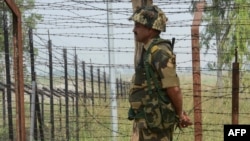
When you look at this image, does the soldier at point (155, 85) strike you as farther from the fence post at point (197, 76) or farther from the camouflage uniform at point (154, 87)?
the fence post at point (197, 76)

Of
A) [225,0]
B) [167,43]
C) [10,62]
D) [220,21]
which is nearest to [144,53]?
[167,43]

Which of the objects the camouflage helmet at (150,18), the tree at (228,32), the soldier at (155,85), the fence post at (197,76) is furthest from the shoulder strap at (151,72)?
the tree at (228,32)

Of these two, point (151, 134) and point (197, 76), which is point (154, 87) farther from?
point (197, 76)

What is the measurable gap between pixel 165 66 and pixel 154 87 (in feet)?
Answer: 0.55

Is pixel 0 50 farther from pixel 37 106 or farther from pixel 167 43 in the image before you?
pixel 167 43

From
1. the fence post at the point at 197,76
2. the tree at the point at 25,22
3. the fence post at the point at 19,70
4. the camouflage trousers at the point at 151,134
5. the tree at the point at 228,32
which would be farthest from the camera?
the tree at the point at 228,32

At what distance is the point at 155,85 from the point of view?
9.67 feet

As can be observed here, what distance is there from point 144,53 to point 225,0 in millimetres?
4106

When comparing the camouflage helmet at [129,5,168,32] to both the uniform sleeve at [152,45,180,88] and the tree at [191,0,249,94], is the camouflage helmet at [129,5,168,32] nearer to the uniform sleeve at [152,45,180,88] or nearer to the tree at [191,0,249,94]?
the uniform sleeve at [152,45,180,88]

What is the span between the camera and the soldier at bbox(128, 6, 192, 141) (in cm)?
289

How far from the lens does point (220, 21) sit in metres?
7.91

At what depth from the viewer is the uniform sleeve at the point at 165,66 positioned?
287cm

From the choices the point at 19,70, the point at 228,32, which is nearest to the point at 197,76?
the point at 19,70

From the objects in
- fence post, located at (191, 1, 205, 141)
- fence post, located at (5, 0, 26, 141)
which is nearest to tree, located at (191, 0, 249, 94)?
fence post, located at (191, 1, 205, 141)
